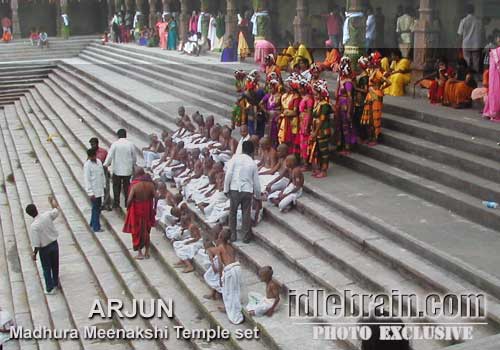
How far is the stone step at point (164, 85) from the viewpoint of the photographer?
15312 mm

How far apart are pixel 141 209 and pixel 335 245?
8.80 ft

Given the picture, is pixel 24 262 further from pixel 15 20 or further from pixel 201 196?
pixel 15 20

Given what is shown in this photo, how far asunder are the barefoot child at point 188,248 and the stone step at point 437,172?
3031 millimetres

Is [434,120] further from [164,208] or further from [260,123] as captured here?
[164,208]

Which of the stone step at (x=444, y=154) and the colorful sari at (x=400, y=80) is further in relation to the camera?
the colorful sari at (x=400, y=80)

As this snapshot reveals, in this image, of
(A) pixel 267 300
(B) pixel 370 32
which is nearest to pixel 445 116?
(A) pixel 267 300

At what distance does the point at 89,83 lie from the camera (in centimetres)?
2158

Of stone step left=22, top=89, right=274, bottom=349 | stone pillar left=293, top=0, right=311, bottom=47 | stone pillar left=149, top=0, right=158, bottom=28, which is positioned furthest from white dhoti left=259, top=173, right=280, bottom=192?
stone pillar left=149, top=0, right=158, bottom=28

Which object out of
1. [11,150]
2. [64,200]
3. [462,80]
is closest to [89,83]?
[11,150]

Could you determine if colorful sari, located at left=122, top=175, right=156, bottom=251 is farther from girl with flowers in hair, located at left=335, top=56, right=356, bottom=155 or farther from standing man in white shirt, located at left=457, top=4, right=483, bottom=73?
standing man in white shirt, located at left=457, top=4, right=483, bottom=73

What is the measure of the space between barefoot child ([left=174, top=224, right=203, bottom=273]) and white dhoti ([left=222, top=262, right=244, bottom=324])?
1.49 meters

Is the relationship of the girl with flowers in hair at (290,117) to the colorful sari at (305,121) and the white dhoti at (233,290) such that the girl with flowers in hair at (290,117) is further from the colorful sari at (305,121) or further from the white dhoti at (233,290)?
the white dhoti at (233,290)

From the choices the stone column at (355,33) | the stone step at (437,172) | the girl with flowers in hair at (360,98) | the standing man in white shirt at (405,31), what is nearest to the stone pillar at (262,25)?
the stone column at (355,33)

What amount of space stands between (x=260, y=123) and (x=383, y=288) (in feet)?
16.8
